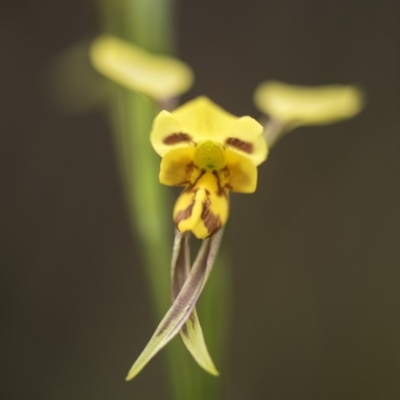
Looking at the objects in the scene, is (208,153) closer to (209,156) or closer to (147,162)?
(209,156)

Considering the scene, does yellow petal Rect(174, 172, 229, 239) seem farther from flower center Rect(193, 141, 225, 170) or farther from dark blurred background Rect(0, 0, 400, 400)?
dark blurred background Rect(0, 0, 400, 400)

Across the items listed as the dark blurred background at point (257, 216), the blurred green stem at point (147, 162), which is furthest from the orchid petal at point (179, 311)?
the dark blurred background at point (257, 216)

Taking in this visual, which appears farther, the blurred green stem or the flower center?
the blurred green stem

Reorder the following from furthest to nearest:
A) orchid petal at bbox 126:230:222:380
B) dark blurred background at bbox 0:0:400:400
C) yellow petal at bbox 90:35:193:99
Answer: dark blurred background at bbox 0:0:400:400 < yellow petal at bbox 90:35:193:99 < orchid petal at bbox 126:230:222:380

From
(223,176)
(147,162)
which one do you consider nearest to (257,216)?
(147,162)

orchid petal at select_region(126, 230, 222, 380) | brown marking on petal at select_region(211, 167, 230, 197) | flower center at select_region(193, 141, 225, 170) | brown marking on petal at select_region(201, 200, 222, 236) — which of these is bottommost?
orchid petal at select_region(126, 230, 222, 380)

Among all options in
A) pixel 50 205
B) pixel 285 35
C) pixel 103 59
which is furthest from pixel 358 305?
pixel 103 59

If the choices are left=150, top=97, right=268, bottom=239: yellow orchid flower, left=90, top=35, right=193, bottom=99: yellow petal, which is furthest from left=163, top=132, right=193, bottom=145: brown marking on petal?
left=90, top=35, right=193, bottom=99: yellow petal
